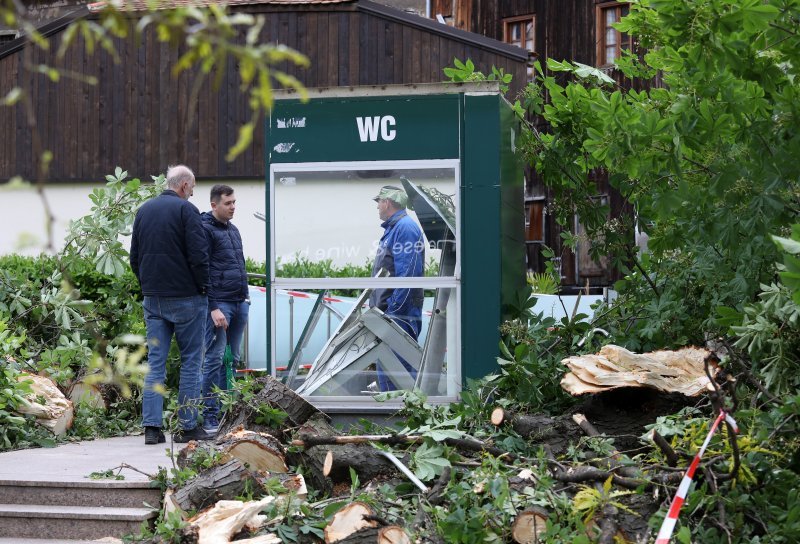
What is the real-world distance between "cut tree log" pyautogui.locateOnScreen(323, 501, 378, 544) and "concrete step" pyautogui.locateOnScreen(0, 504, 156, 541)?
1.39 meters

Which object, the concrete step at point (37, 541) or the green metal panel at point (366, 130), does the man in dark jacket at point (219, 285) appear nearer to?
the green metal panel at point (366, 130)

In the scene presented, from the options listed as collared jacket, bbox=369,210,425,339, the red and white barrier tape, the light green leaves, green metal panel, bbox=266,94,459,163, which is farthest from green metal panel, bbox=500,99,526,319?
the red and white barrier tape

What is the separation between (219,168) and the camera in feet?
87.5

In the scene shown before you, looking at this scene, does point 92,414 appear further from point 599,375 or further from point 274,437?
point 599,375

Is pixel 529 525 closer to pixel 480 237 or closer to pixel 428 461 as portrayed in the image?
pixel 428 461

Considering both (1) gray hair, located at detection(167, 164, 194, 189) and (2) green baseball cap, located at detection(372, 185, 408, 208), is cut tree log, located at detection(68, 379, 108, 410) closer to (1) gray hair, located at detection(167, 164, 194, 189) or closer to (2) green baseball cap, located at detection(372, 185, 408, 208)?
(1) gray hair, located at detection(167, 164, 194, 189)

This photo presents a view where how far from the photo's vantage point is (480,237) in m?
7.84

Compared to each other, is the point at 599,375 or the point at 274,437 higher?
the point at 599,375

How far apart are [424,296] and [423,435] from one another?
1.70 meters

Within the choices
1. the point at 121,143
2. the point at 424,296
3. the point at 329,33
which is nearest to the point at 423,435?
the point at 424,296

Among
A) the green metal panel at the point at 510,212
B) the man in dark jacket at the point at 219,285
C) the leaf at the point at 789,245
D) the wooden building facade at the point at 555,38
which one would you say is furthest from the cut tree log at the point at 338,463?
the wooden building facade at the point at 555,38

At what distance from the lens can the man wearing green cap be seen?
7.80 metres

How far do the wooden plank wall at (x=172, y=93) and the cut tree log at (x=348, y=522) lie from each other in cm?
1985

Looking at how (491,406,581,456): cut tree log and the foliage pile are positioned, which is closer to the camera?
the foliage pile
